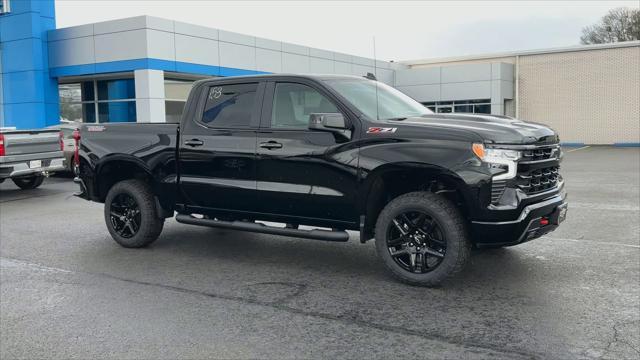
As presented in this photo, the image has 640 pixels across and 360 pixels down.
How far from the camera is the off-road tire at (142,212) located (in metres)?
7.27

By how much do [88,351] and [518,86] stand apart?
35.2 metres

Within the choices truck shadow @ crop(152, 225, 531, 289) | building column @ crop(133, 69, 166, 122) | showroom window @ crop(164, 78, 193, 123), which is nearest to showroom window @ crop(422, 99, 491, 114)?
showroom window @ crop(164, 78, 193, 123)

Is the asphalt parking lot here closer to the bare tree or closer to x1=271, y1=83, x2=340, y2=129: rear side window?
x1=271, y1=83, x2=340, y2=129: rear side window

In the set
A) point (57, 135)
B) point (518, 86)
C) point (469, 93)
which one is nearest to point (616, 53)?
point (518, 86)

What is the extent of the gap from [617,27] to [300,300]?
50691 millimetres

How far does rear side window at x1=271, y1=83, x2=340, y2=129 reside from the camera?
6.20 m

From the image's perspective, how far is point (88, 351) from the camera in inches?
166

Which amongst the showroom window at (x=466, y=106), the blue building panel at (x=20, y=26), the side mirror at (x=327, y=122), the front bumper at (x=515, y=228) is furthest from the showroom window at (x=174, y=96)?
the front bumper at (x=515, y=228)

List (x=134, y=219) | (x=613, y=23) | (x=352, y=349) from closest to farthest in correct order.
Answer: (x=352, y=349) → (x=134, y=219) → (x=613, y=23)

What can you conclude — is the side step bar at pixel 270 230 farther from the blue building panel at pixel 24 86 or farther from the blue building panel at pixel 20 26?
the blue building panel at pixel 20 26

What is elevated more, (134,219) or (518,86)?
(518,86)

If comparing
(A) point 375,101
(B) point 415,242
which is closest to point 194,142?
(A) point 375,101

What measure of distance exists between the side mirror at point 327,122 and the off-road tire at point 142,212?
102 inches

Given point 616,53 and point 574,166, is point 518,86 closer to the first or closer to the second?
point 616,53
